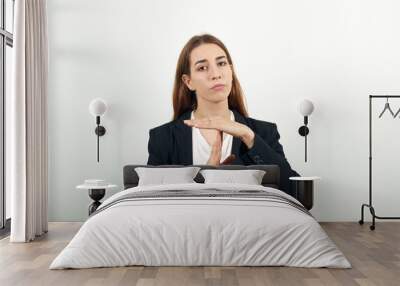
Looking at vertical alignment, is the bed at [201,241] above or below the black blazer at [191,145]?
below

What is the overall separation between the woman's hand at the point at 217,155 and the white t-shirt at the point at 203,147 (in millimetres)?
37

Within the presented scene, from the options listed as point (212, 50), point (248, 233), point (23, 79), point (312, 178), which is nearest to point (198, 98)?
point (212, 50)

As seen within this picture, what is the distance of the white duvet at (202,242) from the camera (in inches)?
179

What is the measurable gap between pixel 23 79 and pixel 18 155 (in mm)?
782

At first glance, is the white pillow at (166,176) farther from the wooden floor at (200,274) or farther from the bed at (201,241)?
the bed at (201,241)

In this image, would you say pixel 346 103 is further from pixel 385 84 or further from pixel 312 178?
pixel 312 178

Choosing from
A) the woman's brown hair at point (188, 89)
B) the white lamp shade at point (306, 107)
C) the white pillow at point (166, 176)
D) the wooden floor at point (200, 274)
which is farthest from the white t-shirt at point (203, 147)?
the wooden floor at point (200, 274)

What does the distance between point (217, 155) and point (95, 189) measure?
1.53m

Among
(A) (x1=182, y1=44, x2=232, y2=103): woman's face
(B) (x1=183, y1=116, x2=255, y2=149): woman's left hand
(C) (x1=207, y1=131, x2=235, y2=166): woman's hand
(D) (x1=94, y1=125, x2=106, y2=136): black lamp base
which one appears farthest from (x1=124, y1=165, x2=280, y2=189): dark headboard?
(A) (x1=182, y1=44, x2=232, y2=103): woman's face

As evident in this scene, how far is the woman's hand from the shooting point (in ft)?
23.5

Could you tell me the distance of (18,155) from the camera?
19.5 feet

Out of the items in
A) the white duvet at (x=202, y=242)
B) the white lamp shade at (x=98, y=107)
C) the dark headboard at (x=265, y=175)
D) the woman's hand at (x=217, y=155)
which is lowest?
the white duvet at (x=202, y=242)

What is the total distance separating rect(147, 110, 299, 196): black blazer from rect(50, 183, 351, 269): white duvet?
2.57 meters

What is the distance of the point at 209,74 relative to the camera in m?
7.27
